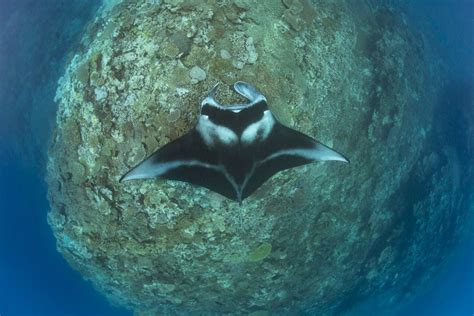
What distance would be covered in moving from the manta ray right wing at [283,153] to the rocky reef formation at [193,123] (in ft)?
1.81

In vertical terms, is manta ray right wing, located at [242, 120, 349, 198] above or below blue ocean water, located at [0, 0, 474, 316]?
above

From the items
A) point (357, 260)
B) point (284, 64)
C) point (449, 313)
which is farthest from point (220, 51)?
point (449, 313)

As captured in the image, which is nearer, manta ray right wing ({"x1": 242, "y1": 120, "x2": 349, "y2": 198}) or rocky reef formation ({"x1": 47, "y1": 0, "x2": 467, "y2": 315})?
manta ray right wing ({"x1": 242, "y1": 120, "x2": 349, "y2": 198})

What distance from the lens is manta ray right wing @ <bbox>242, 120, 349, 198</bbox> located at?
286 centimetres

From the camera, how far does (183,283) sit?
387cm

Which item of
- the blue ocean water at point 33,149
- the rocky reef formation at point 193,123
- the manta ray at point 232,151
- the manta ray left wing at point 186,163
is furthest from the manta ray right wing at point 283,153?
the blue ocean water at point 33,149

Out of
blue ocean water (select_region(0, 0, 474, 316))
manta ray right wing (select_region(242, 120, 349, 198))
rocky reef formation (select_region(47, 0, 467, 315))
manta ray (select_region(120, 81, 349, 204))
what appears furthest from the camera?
blue ocean water (select_region(0, 0, 474, 316))

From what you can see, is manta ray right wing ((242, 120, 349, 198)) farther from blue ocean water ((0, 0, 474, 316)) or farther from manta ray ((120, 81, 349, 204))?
blue ocean water ((0, 0, 474, 316))

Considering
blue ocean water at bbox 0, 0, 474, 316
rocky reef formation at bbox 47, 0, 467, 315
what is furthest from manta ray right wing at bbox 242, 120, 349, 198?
blue ocean water at bbox 0, 0, 474, 316

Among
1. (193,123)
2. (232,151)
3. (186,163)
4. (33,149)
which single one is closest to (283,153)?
(232,151)

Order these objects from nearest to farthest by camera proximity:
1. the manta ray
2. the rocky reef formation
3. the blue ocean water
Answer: the manta ray < the rocky reef formation < the blue ocean water

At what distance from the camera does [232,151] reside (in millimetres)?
2781

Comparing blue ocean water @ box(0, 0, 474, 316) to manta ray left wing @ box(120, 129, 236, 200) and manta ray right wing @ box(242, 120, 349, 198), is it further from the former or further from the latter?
manta ray right wing @ box(242, 120, 349, 198)

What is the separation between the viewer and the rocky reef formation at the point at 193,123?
3.38 metres
